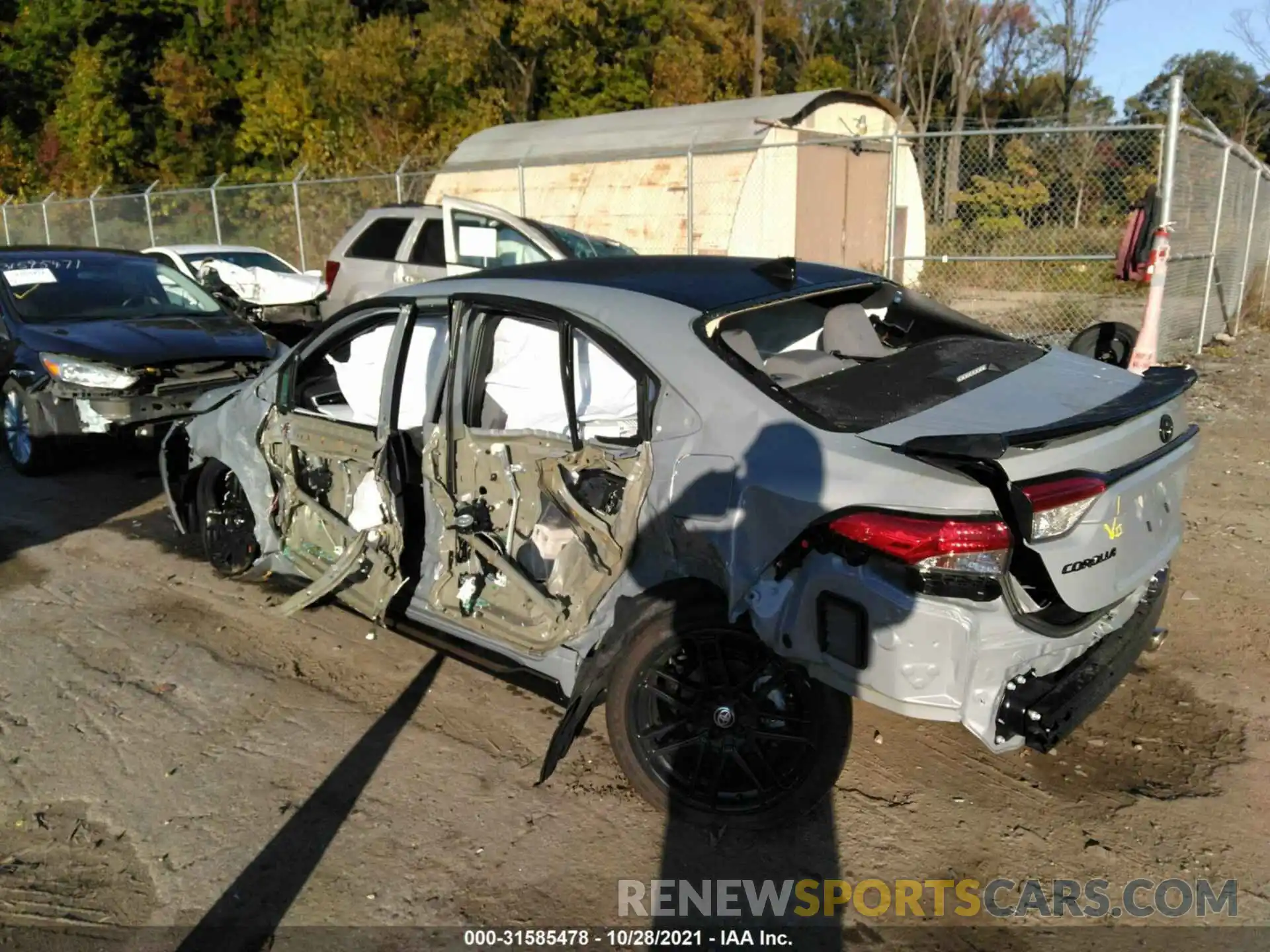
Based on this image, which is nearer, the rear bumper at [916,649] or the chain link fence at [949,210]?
the rear bumper at [916,649]

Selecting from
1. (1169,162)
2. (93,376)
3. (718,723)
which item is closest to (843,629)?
(718,723)

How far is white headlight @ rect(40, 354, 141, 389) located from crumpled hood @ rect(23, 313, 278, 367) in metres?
0.05

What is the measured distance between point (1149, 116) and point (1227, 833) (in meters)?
34.6

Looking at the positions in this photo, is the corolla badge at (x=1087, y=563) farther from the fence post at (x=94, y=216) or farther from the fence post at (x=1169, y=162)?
the fence post at (x=94, y=216)

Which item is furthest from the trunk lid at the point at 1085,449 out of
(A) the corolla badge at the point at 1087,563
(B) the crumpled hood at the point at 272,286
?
(B) the crumpled hood at the point at 272,286

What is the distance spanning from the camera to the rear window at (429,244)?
34.1ft

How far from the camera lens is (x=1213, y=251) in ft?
35.0

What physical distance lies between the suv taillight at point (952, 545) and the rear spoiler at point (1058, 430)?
0.60 feet

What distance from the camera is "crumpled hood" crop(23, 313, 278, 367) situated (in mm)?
7078

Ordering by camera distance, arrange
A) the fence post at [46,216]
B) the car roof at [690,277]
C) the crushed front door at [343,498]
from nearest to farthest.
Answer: the car roof at [690,277] < the crushed front door at [343,498] < the fence post at [46,216]

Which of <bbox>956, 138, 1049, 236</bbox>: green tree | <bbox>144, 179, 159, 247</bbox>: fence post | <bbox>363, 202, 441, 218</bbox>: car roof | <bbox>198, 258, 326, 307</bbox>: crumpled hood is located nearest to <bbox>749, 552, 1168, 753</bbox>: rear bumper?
<bbox>363, 202, 441, 218</bbox>: car roof

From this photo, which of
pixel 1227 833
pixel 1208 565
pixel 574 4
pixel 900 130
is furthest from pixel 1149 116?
pixel 1227 833

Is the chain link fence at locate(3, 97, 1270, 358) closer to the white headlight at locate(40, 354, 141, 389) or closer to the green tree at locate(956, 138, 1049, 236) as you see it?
the green tree at locate(956, 138, 1049, 236)

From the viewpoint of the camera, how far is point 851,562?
106 inches
